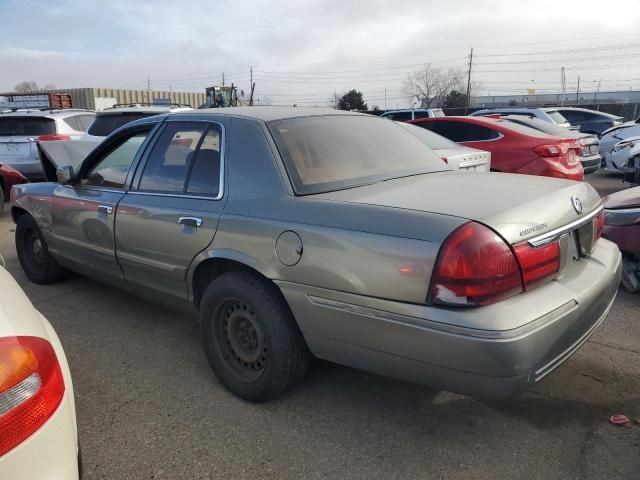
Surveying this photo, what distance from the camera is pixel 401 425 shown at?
8.71ft

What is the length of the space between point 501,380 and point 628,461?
2.79 ft

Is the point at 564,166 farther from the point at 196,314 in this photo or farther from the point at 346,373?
the point at 196,314

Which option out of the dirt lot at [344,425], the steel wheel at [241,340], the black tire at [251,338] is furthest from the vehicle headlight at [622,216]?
the steel wheel at [241,340]

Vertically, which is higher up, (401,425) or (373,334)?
(373,334)

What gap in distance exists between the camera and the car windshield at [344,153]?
2750 mm

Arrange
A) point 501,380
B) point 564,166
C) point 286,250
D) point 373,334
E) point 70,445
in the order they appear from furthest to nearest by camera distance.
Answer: point 564,166, point 286,250, point 373,334, point 501,380, point 70,445

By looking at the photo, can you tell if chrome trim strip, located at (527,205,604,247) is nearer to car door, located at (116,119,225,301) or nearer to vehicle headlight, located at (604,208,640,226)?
car door, located at (116,119,225,301)

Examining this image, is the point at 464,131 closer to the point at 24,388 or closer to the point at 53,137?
the point at 53,137

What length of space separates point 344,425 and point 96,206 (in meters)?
2.38

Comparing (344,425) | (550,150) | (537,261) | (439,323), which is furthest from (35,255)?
(550,150)

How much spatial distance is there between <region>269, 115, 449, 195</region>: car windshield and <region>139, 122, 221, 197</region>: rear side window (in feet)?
1.48

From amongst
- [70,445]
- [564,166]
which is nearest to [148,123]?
[70,445]

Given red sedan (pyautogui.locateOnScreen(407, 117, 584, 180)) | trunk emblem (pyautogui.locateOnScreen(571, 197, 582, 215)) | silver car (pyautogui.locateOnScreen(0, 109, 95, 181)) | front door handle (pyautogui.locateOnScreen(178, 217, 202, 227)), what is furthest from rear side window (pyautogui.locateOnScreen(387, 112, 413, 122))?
trunk emblem (pyautogui.locateOnScreen(571, 197, 582, 215))

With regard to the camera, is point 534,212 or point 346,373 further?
point 346,373
